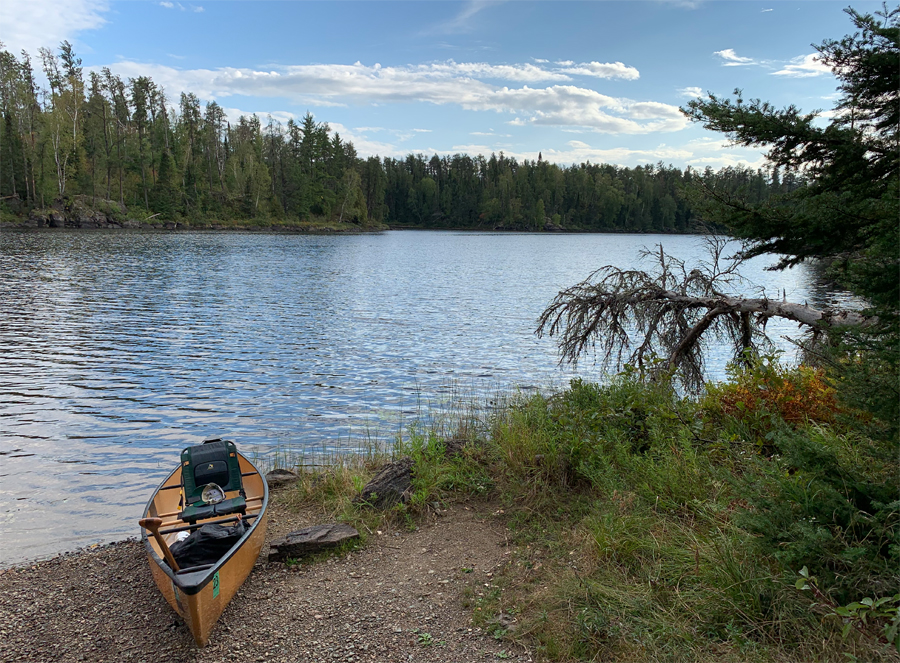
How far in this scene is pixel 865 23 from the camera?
10.8 ft

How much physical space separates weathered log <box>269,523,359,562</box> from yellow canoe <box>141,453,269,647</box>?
195 millimetres

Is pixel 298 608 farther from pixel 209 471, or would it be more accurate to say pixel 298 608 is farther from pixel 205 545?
pixel 209 471

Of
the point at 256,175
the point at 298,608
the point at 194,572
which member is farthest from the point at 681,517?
the point at 256,175

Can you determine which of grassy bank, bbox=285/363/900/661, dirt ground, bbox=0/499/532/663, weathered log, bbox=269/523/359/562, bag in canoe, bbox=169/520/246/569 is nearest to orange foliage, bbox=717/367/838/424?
grassy bank, bbox=285/363/900/661

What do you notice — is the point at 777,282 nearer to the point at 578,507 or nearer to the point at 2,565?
the point at 578,507

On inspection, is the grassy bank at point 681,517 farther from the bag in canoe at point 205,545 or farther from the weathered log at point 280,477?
the bag in canoe at point 205,545

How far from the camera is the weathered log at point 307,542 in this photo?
6039mm

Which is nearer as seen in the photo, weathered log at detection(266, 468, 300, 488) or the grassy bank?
the grassy bank

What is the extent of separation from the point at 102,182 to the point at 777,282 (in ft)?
254

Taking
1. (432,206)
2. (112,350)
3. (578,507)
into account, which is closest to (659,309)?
(578,507)

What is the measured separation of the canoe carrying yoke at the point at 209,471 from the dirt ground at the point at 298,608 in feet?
2.79

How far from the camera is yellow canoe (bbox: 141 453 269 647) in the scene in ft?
15.3

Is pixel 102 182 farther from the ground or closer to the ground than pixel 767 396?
farther from the ground

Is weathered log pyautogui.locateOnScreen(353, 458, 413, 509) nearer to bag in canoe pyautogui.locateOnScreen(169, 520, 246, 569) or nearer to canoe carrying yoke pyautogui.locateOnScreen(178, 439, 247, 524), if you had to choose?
canoe carrying yoke pyautogui.locateOnScreen(178, 439, 247, 524)
